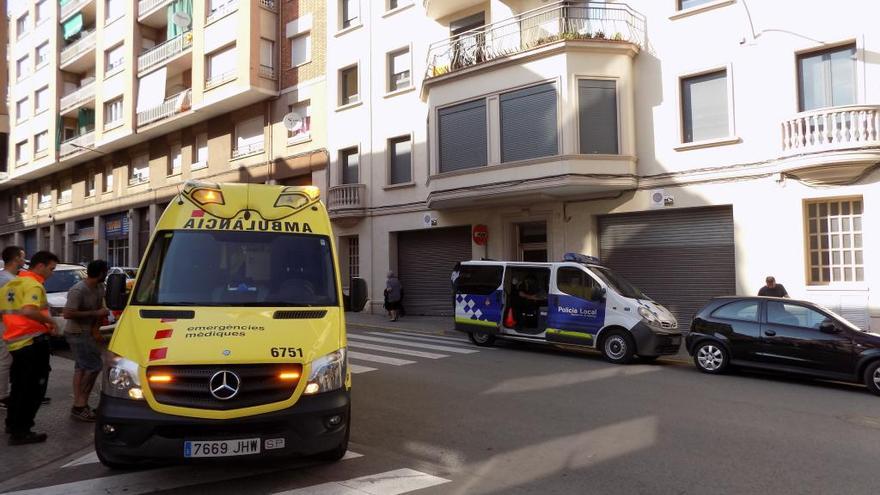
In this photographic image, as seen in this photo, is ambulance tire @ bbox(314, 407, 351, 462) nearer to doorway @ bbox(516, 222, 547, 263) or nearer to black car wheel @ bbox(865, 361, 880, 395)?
black car wheel @ bbox(865, 361, 880, 395)

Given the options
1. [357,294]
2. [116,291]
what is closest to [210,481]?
[116,291]

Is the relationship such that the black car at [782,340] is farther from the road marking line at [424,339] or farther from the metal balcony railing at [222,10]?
the metal balcony railing at [222,10]

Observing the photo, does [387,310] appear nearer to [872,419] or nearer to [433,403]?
[433,403]

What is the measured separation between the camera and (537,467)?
5137mm

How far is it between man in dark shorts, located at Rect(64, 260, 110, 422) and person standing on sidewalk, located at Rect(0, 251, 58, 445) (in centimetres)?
56

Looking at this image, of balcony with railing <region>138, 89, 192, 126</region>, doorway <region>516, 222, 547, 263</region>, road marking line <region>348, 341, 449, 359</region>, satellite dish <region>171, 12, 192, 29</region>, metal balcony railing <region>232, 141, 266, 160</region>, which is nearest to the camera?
road marking line <region>348, 341, 449, 359</region>

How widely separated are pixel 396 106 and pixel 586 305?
12.5 meters

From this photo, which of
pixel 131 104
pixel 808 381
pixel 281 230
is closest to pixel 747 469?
pixel 281 230

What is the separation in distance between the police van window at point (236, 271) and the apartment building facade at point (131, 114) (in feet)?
61.5

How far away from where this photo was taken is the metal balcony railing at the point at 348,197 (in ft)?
73.6

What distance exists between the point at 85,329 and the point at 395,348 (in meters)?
6.89

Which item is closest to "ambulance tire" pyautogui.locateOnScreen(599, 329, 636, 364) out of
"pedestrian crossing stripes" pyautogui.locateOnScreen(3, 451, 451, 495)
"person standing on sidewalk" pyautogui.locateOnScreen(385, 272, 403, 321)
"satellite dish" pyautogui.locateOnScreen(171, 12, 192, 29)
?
"pedestrian crossing stripes" pyautogui.locateOnScreen(3, 451, 451, 495)

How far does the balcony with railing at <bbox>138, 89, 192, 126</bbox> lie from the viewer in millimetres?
27703

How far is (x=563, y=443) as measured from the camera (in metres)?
5.85
